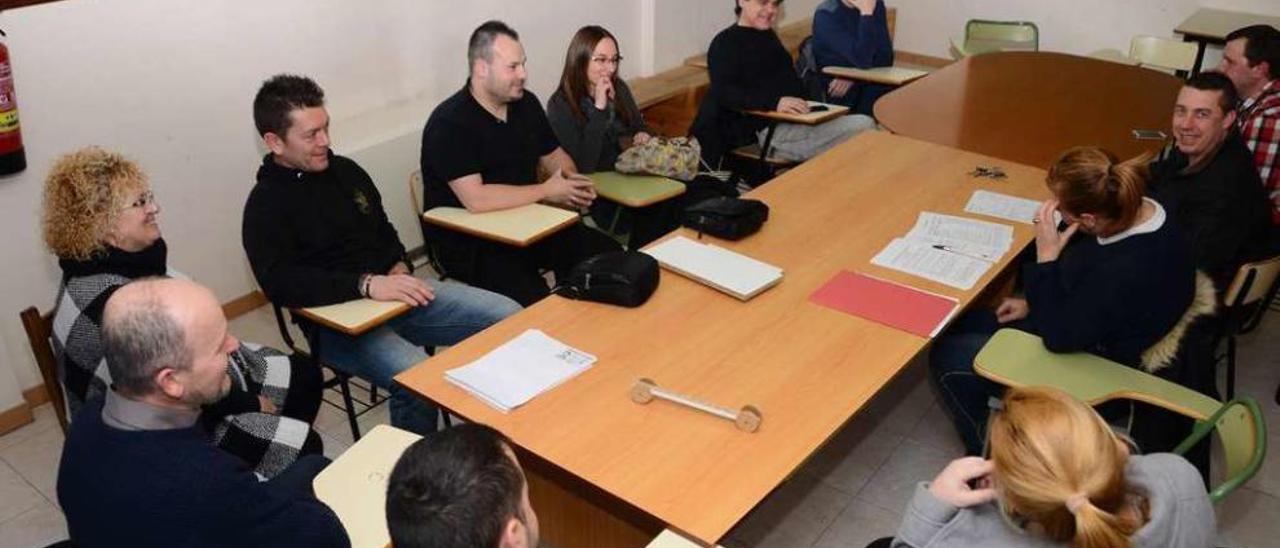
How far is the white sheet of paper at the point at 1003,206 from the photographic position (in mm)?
3201

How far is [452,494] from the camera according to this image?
1.38 meters

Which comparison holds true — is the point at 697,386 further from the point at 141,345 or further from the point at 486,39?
the point at 486,39

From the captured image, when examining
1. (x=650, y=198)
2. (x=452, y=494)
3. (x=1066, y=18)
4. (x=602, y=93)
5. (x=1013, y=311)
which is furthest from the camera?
(x=1066, y=18)

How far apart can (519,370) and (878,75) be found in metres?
3.22

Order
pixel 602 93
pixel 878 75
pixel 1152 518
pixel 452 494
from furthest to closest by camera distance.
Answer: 1. pixel 878 75
2. pixel 602 93
3. pixel 1152 518
4. pixel 452 494

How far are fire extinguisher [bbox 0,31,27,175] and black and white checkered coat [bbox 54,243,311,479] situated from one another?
3.25 feet

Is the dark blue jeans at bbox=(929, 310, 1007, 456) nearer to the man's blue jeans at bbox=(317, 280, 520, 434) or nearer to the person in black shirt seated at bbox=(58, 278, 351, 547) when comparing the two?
the man's blue jeans at bbox=(317, 280, 520, 434)

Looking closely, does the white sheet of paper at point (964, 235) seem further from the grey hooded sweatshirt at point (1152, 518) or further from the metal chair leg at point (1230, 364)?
the grey hooded sweatshirt at point (1152, 518)

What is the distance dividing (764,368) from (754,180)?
250 cm

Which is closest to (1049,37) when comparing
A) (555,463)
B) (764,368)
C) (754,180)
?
(754,180)

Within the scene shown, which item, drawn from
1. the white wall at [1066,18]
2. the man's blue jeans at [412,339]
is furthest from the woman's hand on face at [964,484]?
the white wall at [1066,18]

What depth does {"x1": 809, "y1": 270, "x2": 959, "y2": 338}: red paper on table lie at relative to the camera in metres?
2.48

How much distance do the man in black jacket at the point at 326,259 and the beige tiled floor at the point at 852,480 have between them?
22.9 inches

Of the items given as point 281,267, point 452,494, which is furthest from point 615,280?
point 452,494
